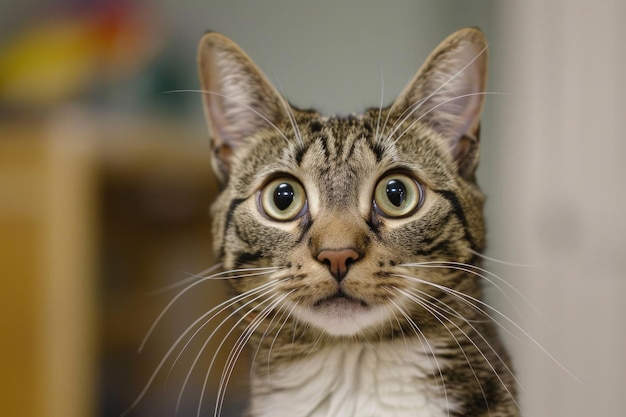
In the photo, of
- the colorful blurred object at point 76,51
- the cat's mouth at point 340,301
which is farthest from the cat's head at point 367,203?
the colorful blurred object at point 76,51

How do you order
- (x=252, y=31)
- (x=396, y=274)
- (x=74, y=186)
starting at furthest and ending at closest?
(x=74, y=186) < (x=252, y=31) < (x=396, y=274)

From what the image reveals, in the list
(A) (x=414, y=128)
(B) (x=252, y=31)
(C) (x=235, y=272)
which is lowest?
(C) (x=235, y=272)

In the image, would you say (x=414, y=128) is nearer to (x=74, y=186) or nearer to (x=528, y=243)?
(x=528, y=243)

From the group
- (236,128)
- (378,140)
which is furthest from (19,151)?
(378,140)

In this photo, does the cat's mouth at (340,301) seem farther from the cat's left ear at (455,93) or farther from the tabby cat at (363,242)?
the cat's left ear at (455,93)

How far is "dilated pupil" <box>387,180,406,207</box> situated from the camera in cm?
44

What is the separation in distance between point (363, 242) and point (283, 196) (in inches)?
3.0

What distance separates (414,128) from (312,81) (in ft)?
0.37

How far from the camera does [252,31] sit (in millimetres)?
544

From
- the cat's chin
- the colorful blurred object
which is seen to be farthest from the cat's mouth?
the colorful blurred object

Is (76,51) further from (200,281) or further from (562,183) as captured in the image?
(562,183)

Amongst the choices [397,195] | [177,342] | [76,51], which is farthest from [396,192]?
[76,51]

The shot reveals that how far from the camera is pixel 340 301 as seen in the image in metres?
0.43

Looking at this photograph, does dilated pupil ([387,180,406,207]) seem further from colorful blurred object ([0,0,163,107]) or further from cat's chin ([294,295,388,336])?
colorful blurred object ([0,0,163,107])
